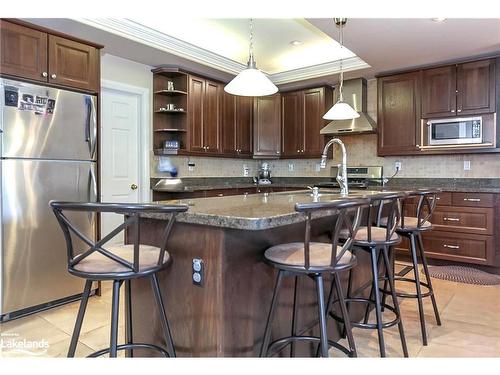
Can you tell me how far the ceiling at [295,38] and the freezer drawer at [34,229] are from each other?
1.30m

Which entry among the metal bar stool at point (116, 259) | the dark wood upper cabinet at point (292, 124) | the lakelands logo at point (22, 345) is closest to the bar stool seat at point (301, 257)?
the metal bar stool at point (116, 259)

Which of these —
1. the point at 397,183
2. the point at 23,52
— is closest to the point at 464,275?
the point at 397,183

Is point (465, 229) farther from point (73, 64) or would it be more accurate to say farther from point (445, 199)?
point (73, 64)

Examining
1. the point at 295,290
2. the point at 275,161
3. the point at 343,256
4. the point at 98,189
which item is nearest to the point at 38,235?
the point at 98,189

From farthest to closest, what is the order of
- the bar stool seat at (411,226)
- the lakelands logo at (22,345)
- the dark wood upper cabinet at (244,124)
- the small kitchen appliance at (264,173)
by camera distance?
the small kitchen appliance at (264,173)
the dark wood upper cabinet at (244,124)
the bar stool seat at (411,226)
the lakelands logo at (22,345)

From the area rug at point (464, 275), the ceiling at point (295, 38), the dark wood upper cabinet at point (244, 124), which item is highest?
the ceiling at point (295, 38)

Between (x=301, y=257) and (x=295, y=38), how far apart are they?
340cm

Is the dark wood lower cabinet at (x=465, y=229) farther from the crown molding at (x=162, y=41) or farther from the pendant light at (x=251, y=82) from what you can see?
the crown molding at (x=162, y=41)

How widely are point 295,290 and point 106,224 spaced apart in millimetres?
2987

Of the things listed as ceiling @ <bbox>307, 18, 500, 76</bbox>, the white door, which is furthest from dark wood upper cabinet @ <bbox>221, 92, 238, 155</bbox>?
ceiling @ <bbox>307, 18, 500, 76</bbox>

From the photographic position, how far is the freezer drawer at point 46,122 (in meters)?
2.51

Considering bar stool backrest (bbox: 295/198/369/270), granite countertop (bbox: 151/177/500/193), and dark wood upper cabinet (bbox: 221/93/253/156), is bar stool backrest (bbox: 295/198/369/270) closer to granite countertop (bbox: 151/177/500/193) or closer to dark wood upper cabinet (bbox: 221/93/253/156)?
granite countertop (bbox: 151/177/500/193)

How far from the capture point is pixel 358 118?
4.78 meters

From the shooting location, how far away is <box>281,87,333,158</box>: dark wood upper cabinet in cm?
520
